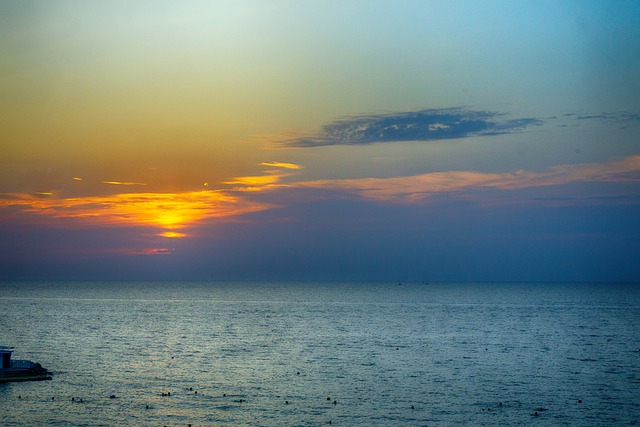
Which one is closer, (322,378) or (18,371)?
(18,371)

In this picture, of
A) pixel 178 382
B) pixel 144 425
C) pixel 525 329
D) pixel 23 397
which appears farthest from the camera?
pixel 525 329

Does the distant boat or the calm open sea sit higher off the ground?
the distant boat

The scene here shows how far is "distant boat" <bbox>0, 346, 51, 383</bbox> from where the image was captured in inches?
2980

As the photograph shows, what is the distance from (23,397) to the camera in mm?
67875

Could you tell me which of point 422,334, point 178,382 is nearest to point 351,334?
point 422,334

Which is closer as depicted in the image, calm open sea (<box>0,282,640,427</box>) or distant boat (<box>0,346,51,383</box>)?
calm open sea (<box>0,282,640,427</box>)

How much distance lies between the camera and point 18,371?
76438 millimetres

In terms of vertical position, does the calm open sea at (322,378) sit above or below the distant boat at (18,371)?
below

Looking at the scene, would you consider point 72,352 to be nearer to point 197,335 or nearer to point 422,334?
point 197,335

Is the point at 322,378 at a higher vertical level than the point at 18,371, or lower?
lower

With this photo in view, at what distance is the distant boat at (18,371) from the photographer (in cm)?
7569

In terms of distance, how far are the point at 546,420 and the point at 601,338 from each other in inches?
3229

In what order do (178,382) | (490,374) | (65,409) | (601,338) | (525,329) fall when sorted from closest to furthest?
(65,409) → (178,382) → (490,374) → (601,338) → (525,329)

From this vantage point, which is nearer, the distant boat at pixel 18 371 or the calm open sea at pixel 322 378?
the calm open sea at pixel 322 378
